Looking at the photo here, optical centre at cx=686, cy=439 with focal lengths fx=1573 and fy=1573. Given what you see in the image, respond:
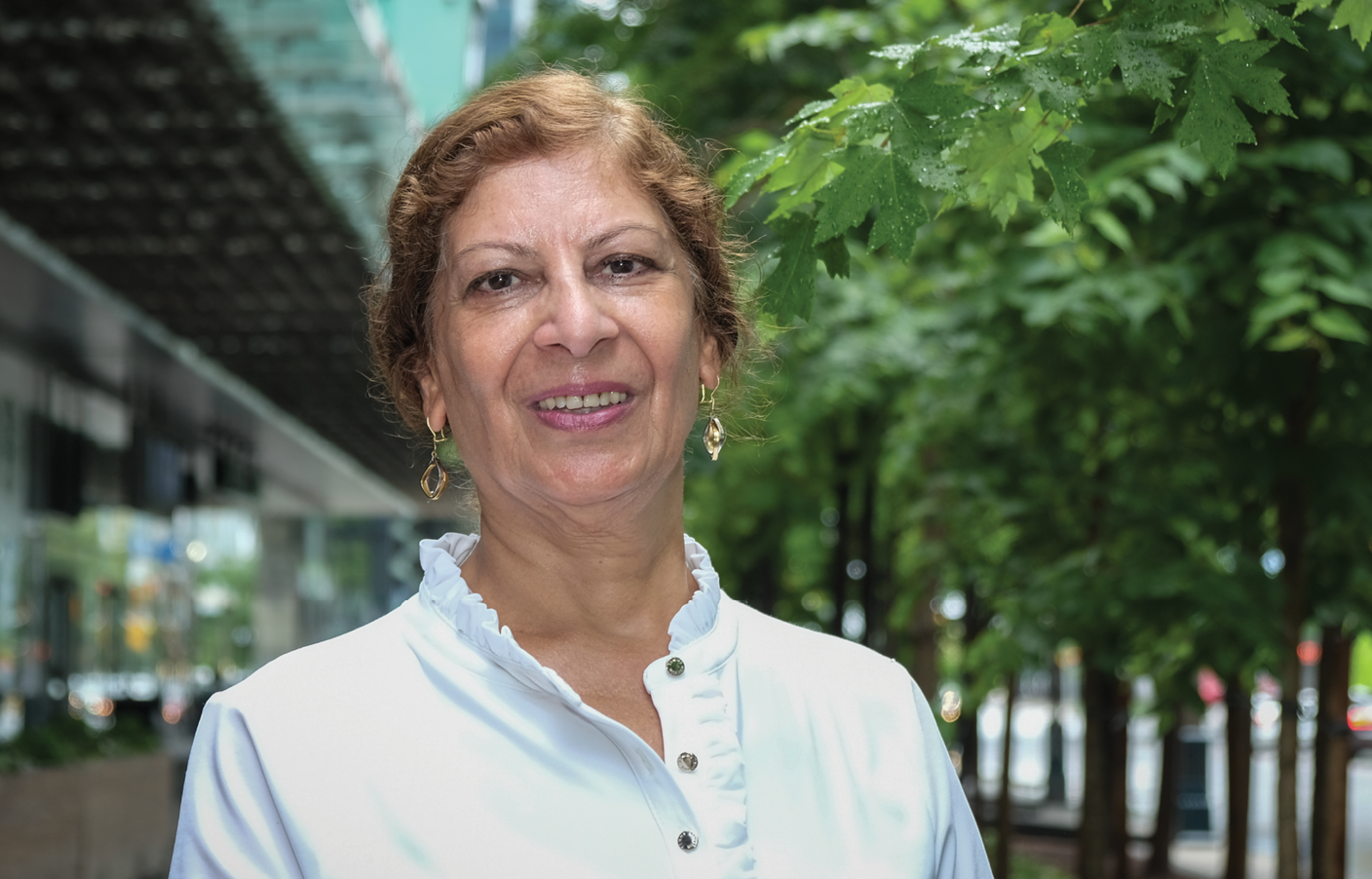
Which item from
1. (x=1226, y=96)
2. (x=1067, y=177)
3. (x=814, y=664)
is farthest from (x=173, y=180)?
(x=1226, y=96)

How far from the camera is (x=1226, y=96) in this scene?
2.19 m

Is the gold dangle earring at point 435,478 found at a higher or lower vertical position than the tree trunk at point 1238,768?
higher

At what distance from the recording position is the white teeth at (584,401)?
6.59ft

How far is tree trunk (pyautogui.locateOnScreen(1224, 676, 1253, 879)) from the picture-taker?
6587 millimetres

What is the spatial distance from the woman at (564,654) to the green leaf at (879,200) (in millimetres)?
182

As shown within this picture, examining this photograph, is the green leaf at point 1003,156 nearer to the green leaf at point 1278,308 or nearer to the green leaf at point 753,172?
the green leaf at point 753,172

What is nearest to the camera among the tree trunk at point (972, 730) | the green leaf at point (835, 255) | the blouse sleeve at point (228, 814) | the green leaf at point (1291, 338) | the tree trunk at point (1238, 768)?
the blouse sleeve at point (228, 814)

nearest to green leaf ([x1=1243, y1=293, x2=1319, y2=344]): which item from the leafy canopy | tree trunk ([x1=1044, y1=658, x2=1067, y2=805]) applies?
the leafy canopy

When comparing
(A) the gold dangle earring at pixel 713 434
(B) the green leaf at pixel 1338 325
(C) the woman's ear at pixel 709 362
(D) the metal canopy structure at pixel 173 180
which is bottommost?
(A) the gold dangle earring at pixel 713 434

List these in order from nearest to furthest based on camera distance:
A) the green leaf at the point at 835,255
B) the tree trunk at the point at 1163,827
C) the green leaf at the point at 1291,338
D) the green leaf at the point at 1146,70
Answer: the green leaf at the point at 1146,70
the green leaf at the point at 835,255
the green leaf at the point at 1291,338
the tree trunk at the point at 1163,827

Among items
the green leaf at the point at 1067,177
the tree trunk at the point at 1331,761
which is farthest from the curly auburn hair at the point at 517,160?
the tree trunk at the point at 1331,761

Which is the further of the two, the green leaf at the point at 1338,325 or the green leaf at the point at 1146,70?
the green leaf at the point at 1338,325

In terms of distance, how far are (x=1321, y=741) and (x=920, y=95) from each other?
465 cm

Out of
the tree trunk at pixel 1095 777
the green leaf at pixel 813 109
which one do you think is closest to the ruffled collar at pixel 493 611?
the green leaf at pixel 813 109
